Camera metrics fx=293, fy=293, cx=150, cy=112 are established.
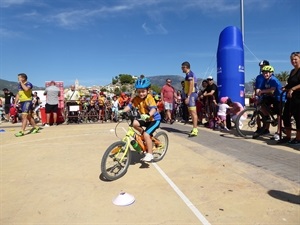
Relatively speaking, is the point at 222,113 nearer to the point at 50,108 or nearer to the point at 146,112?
the point at 146,112

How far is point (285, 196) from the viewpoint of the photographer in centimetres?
383

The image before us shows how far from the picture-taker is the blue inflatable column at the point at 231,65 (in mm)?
12180

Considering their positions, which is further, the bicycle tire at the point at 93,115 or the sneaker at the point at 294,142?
the bicycle tire at the point at 93,115

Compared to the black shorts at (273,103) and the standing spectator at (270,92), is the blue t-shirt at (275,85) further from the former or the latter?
the black shorts at (273,103)

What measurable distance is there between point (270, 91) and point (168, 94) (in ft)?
20.3

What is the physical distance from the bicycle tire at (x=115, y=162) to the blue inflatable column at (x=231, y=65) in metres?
8.30

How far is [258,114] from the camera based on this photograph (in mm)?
8250


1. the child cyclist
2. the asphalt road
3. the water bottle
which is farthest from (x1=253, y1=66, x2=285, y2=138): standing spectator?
the water bottle

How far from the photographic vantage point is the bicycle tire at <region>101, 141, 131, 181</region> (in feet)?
15.3

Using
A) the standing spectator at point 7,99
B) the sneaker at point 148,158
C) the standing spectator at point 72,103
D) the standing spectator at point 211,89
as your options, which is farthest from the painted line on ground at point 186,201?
the standing spectator at point 7,99

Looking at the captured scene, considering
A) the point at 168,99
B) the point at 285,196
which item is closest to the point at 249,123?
the point at 285,196

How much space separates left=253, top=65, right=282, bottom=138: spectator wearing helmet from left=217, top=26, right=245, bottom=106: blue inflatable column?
4.16 metres

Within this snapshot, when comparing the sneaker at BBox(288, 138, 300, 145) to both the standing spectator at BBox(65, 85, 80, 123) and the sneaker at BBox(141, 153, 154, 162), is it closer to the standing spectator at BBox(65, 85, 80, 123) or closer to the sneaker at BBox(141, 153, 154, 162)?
the sneaker at BBox(141, 153, 154, 162)

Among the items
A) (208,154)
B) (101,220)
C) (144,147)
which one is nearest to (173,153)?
(208,154)
